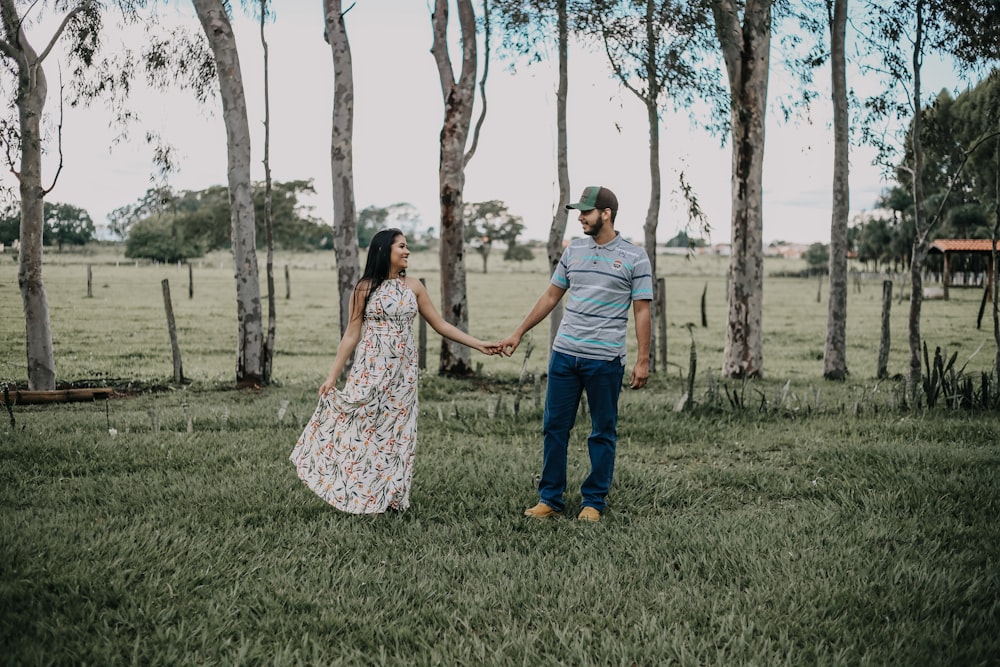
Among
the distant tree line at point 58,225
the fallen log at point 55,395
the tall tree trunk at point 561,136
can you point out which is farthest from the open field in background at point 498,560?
the tall tree trunk at point 561,136

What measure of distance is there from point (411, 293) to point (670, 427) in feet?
13.1

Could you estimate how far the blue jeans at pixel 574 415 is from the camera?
558cm

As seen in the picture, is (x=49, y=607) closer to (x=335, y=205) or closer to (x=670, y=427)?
(x=670, y=427)

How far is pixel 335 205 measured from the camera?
42.2 ft

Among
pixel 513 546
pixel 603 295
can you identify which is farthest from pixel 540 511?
pixel 603 295

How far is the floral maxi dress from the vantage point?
18.7 feet

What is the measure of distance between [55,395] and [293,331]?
12.6m

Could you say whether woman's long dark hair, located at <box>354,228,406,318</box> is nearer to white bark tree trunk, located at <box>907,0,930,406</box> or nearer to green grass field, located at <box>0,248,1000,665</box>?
green grass field, located at <box>0,248,1000,665</box>

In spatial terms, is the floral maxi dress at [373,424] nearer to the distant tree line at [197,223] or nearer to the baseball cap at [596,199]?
the baseball cap at [596,199]

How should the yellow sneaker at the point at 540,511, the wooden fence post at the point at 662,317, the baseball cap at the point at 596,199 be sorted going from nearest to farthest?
the baseball cap at the point at 596,199 < the yellow sneaker at the point at 540,511 < the wooden fence post at the point at 662,317

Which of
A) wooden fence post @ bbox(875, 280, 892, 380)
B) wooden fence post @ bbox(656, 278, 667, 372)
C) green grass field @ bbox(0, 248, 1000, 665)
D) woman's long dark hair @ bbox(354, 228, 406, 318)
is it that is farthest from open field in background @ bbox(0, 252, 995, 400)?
woman's long dark hair @ bbox(354, 228, 406, 318)

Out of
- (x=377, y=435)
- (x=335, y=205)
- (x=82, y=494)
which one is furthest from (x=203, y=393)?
(x=377, y=435)

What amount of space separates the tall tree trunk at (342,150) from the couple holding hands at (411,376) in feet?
23.6

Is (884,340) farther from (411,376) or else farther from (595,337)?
(411,376)
